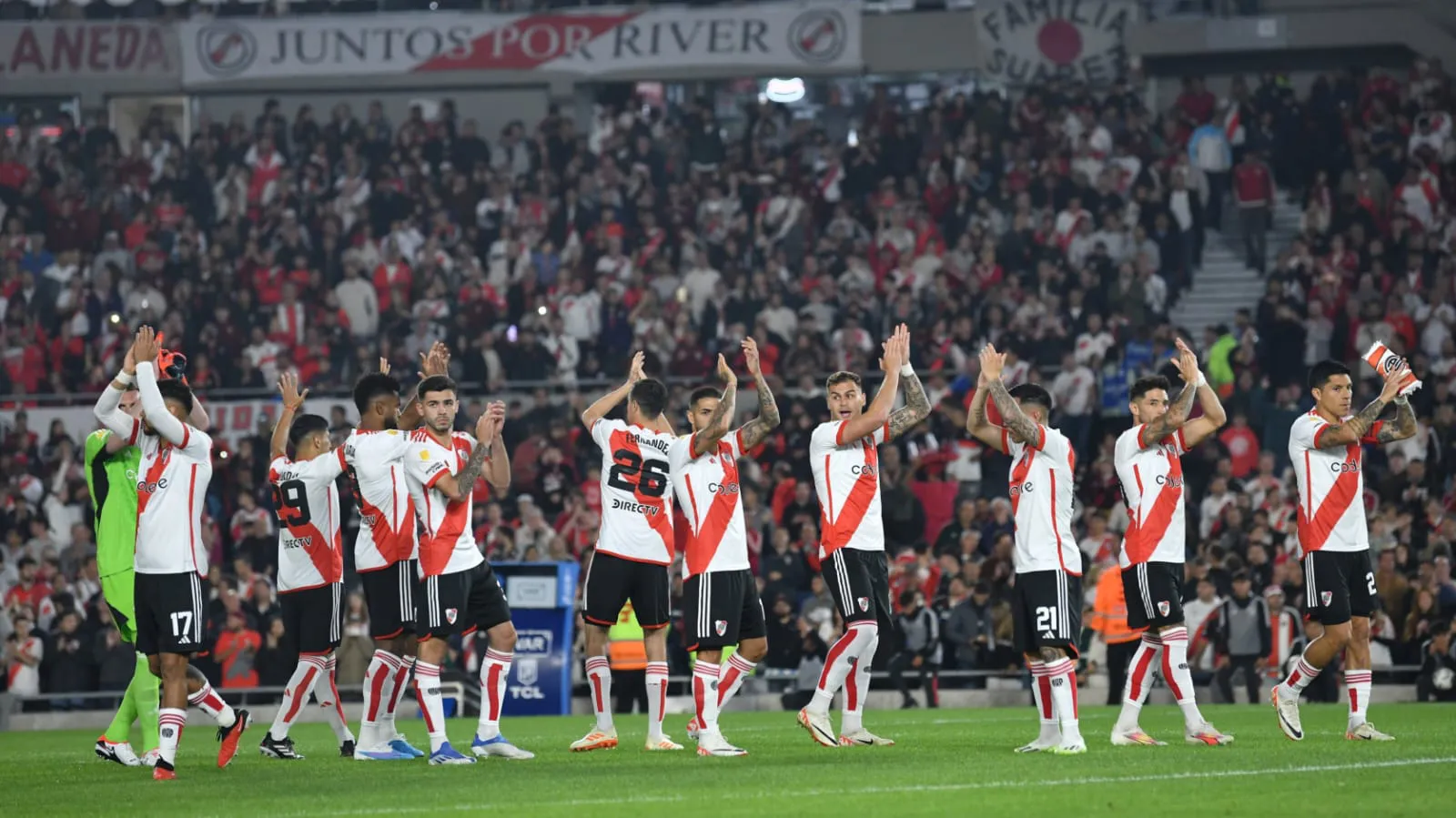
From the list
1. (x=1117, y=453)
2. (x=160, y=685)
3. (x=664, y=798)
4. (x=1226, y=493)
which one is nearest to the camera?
(x=664, y=798)

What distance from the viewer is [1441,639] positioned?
22047mm

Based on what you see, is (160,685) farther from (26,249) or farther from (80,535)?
(26,249)

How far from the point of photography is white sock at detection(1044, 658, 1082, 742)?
538 inches

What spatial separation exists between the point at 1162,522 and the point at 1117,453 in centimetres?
64

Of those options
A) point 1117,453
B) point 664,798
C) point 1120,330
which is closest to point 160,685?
point 664,798

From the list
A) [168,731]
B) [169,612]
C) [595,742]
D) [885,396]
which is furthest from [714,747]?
[169,612]

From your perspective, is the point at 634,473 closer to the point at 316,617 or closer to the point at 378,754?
the point at 316,617

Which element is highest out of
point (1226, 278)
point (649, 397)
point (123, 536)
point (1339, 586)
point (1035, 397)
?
point (1226, 278)

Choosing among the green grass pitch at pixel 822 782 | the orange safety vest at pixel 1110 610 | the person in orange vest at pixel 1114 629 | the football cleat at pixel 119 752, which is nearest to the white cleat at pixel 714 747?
the green grass pitch at pixel 822 782

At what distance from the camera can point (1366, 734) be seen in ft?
48.0

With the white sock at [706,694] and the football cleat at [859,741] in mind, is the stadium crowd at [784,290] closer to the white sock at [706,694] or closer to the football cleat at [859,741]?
the football cleat at [859,741]

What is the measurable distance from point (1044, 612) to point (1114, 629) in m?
9.52

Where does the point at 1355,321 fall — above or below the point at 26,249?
below

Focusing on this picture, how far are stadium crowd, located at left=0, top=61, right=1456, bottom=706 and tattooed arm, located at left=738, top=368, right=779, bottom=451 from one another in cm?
982
